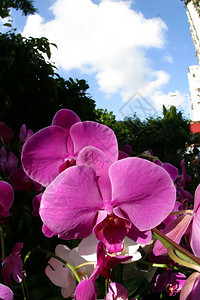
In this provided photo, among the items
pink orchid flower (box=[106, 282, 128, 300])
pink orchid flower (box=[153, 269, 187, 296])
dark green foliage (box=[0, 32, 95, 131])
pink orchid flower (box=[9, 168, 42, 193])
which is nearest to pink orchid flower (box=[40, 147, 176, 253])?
pink orchid flower (box=[106, 282, 128, 300])

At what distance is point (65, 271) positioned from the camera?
0.37 meters

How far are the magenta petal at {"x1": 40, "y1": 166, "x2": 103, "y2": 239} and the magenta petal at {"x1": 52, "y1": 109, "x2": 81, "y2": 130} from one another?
0.31 ft

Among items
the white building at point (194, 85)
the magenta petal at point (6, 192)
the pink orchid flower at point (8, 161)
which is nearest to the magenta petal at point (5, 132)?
the pink orchid flower at point (8, 161)

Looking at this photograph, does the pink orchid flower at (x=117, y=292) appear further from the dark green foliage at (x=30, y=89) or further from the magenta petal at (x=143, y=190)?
the dark green foliage at (x=30, y=89)

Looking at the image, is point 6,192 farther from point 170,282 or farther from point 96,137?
point 170,282

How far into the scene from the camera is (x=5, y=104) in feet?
3.26

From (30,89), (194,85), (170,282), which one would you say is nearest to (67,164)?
(170,282)

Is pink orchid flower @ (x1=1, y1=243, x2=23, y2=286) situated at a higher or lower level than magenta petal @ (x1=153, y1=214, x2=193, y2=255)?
lower

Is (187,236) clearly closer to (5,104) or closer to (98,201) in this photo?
Answer: (98,201)

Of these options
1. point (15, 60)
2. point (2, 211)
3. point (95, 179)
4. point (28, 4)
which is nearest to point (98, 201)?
point (95, 179)

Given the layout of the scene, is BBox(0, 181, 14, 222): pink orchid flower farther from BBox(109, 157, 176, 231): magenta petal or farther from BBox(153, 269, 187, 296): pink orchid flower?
BBox(153, 269, 187, 296): pink orchid flower

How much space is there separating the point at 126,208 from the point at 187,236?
0.07 meters

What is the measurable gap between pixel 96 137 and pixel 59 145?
5 cm

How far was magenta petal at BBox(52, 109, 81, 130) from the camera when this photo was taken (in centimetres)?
28
